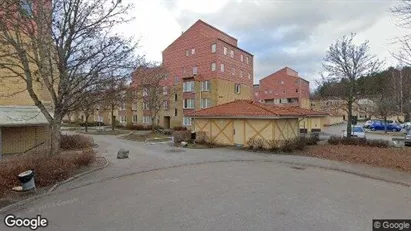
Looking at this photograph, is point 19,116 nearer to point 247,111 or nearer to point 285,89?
point 247,111

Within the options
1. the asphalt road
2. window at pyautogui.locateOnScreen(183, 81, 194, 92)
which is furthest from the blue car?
the asphalt road

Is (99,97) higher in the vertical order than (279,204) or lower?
higher

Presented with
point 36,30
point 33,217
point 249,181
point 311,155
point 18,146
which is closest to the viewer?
point 33,217

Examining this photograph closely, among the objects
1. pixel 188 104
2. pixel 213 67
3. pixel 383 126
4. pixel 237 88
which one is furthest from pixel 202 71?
pixel 383 126

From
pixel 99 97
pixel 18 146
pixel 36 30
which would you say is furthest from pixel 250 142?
pixel 18 146

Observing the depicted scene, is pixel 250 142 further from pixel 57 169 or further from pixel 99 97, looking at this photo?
pixel 57 169

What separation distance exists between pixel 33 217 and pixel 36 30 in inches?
307

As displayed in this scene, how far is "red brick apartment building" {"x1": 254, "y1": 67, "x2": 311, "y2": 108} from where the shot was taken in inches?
2945

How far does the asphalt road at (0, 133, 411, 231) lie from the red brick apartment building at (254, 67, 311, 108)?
214 feet

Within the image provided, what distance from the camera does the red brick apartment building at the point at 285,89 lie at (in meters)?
74.8

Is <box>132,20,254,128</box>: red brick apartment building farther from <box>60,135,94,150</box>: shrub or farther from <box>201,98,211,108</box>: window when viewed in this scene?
<box>60,135,94,150</box>: shrub

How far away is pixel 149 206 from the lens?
24.6 feet

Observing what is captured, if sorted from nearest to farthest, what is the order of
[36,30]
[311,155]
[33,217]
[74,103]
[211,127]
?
[33,217] → [36,30] → [74,103] → [311,155] → [211,127]

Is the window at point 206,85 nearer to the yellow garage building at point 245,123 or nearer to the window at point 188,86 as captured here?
the window at point 188,86
